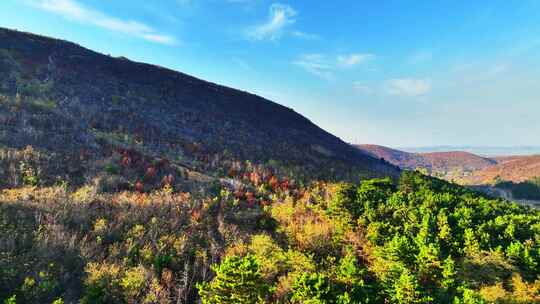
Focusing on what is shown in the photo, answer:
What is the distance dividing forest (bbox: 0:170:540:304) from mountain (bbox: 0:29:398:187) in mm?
3957

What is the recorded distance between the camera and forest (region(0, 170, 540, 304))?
Answer: 7.66m

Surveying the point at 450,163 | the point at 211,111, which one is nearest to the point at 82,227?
the point at 211,111

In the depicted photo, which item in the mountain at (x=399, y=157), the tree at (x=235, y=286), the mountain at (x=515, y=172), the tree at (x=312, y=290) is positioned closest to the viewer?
the tree at (x=235, y=286)

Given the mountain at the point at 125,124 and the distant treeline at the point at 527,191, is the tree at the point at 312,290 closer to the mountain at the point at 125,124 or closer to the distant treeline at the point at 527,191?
the mountain at the point at 125,124

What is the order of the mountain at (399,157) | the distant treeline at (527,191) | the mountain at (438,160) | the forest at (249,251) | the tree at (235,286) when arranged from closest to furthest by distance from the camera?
the tree at (235,286), the forest at (249,251), the distant treeline at (527,191), the mountain at (399,157), the mountain at (438,160)

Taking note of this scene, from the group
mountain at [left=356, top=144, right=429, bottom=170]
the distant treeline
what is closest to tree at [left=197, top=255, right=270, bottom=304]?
the distant treeline

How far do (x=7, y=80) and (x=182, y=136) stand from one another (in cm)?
1488

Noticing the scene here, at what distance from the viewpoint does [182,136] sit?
2955cm

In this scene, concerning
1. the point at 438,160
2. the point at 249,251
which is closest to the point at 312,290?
the point at 249,251

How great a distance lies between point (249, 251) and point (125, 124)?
20618 millimetres

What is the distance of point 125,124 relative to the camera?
26828mm

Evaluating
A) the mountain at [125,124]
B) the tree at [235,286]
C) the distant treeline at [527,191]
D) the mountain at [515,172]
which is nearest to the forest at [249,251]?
the tree at [235,286]

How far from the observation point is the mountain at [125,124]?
16781 millimetres

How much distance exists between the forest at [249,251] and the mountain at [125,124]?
396cm
